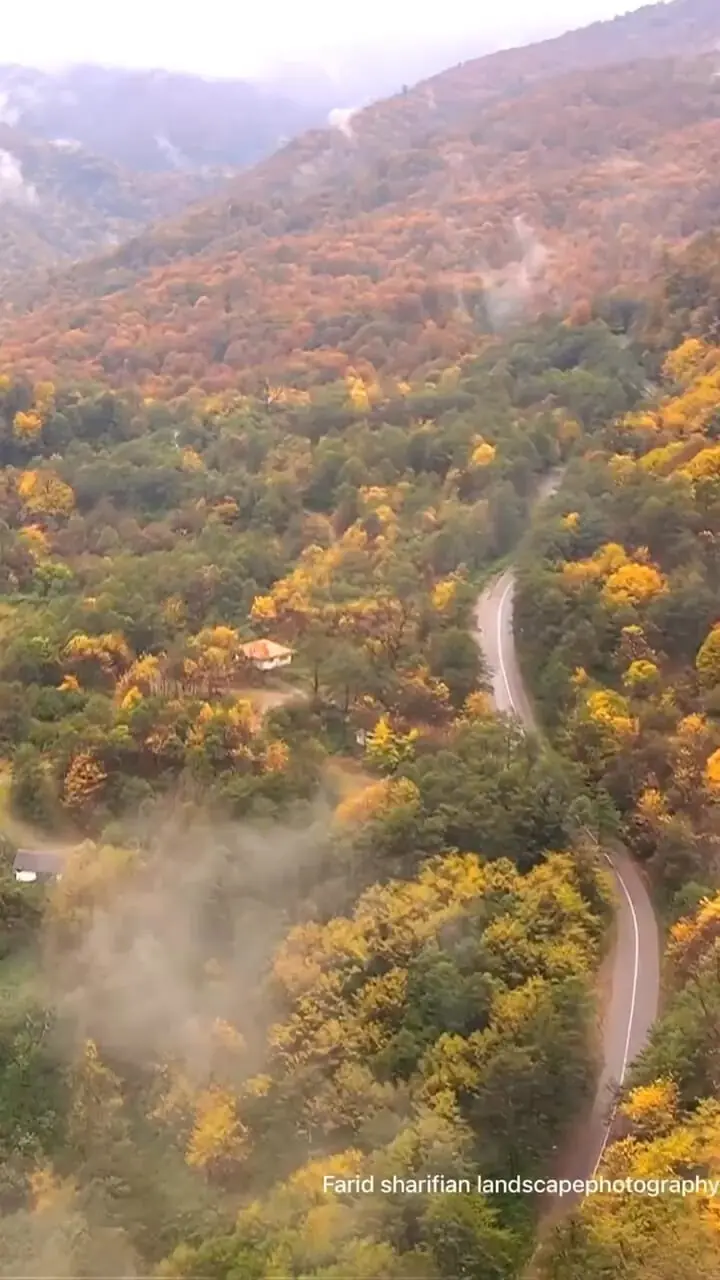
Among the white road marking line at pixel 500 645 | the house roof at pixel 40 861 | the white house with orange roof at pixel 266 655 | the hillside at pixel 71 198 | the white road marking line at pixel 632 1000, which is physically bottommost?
the white road marking line at pixel 632 1000

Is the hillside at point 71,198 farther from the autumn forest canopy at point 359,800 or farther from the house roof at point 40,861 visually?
the house roof at point 40,861

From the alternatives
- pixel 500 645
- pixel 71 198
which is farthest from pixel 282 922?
pixel 71 198

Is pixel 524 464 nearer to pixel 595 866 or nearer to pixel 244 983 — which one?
pixel 595 866

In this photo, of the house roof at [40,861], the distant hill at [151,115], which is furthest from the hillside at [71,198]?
the house roof at [40,861]

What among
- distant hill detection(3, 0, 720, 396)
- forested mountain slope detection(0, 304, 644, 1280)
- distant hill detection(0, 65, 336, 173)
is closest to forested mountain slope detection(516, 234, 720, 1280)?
forested mountain slope detection(0, 304, 644, 1280)

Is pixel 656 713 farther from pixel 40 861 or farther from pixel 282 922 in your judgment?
pixel 40 861

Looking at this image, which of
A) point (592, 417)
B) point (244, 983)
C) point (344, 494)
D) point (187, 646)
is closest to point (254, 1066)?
point (244, 983)
